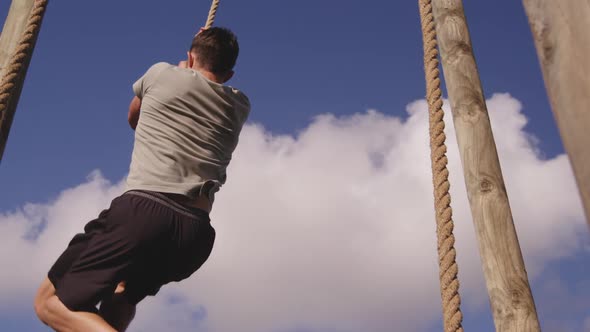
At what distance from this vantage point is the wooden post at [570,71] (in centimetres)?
105

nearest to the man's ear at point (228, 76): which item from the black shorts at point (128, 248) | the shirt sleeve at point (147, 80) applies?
the shirt sleeve at point (147, 80)

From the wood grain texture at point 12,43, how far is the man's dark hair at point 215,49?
3.95 feet

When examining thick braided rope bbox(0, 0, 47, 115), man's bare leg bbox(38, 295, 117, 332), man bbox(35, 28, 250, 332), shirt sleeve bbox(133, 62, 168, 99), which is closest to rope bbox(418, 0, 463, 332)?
man bbox(35, 28, 250, 332)

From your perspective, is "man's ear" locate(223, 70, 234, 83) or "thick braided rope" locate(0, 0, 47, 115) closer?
"man's ear" locate(223, 70, 234, 83)

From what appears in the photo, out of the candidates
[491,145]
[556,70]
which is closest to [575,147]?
[556,70]

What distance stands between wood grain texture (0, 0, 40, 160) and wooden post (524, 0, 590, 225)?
2716 millimetres

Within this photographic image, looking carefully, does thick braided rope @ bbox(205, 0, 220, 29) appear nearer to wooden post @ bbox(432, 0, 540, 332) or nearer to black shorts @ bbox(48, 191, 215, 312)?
wooden post @ bbox(432, 0, 540, 332)

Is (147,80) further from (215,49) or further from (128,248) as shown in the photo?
(128,248)

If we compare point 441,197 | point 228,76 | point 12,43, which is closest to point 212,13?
point 12,43

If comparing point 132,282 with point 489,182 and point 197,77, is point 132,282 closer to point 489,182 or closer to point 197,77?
point 197,77

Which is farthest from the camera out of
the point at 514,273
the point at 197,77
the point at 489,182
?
the point at 489,182

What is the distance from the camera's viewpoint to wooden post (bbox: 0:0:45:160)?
123 inches

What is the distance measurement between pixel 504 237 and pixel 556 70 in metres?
2.20

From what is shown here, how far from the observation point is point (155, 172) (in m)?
2.21
